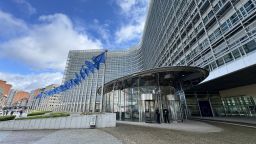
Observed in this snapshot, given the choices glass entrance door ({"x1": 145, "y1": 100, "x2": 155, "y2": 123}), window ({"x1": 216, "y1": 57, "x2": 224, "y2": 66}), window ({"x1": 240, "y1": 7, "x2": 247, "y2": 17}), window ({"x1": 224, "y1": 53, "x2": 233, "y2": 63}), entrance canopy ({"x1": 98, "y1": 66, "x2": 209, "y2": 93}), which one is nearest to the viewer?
entrance canopy ({"x1": 98, "y1": 66, "x2": 209, "y2": 93})

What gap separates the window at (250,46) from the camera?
643 inches

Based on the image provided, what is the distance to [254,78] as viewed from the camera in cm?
1911

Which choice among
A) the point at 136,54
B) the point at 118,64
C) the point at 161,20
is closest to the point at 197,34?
the point at 161,20

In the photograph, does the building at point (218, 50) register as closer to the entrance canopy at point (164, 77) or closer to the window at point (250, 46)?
the window at point (250, 46)

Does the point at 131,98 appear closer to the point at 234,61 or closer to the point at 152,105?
the point at 152,105

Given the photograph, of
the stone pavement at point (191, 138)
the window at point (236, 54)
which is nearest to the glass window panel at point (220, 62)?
the window at point (236, 54)

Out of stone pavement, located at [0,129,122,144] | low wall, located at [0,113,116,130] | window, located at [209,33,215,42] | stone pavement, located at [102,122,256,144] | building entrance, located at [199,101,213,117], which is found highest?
window, located at [209,33,215,42]

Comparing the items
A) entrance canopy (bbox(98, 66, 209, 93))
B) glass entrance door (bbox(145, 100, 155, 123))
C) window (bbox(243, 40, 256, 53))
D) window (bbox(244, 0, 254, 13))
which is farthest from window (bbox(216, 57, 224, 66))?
glass entrance door (bbox(145, 100, 155, 123))

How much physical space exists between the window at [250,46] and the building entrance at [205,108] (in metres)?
14.1

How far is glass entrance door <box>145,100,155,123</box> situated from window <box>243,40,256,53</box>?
42.2 feet

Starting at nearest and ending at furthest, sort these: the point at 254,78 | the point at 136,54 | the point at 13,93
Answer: the point at 254,78 < the point at 136,54 < the point at 13,93

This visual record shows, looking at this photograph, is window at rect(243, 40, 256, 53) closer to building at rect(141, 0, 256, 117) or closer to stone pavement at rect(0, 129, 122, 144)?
building at rect(141, 0, 256, 117)

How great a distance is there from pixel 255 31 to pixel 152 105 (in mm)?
14961

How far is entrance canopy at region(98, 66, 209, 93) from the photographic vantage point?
1661 cm
